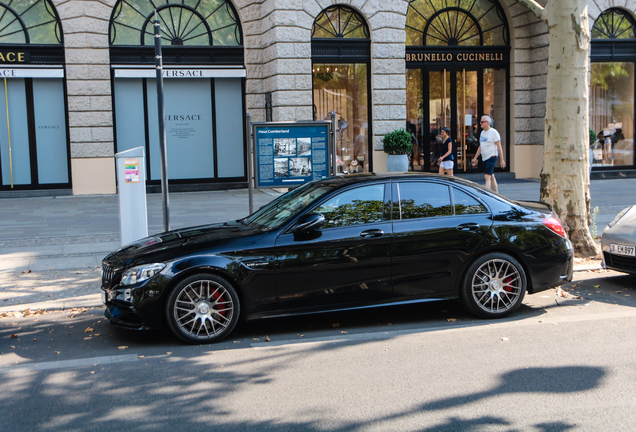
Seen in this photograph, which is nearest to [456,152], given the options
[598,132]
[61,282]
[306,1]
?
[598,132]

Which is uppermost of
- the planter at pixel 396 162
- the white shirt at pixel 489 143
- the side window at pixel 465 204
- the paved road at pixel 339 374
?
the white shirt at pixel 489 143

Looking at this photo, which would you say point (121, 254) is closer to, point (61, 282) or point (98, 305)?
point (98, 305)

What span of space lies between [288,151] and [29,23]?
10.9 m

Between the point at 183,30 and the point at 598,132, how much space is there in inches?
535

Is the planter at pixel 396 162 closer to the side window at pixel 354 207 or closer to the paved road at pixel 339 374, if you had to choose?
the paved road at pixel 339 374

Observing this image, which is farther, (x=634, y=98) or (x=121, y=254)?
(x=634, y=98)

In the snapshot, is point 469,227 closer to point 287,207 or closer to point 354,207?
point 354,207

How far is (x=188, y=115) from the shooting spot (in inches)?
725

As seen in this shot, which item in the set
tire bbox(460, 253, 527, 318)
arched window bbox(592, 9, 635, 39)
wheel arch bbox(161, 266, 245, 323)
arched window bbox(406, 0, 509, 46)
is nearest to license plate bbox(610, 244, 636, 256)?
tire bbox(460, 253, 527, 318)

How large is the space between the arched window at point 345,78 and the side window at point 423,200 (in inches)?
491

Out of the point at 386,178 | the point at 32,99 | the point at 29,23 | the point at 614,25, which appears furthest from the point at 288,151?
the point at 614,25

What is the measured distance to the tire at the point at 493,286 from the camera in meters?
6.19

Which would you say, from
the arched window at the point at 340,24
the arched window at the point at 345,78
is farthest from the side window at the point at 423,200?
the arched window at the point at 340,24

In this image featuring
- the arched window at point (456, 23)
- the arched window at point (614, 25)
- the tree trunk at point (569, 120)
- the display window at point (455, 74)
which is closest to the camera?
the tree trunk at point (569, 120)
